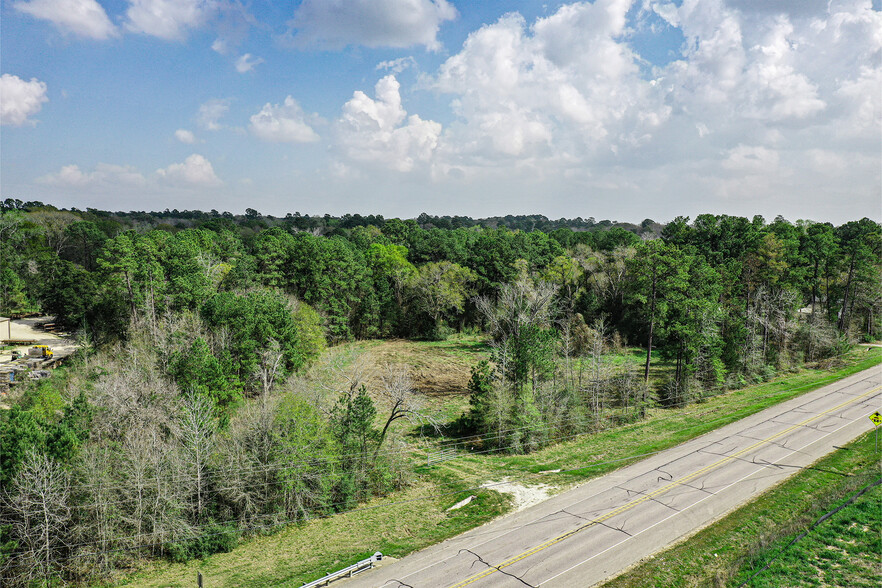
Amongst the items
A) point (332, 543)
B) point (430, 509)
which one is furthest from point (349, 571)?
point (430, 509)

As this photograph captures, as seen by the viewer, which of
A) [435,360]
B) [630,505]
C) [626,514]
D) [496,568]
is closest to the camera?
[496,568]

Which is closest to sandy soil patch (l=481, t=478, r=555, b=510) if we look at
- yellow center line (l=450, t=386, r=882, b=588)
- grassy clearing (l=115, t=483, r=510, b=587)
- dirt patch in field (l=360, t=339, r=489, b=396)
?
grassy clearing (l=115, t=483, r=510, b=587)

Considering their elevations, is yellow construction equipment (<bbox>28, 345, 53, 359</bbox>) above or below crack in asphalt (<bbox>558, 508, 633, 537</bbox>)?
above

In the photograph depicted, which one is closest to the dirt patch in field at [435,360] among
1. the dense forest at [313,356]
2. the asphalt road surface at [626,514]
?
the dense forest at [313,356]

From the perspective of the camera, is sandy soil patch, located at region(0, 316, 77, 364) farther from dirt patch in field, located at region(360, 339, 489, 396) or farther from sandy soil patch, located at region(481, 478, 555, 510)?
sandy soil patch, located at region(481, 478, 555, 510)

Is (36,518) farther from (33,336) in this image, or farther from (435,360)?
(33,336)

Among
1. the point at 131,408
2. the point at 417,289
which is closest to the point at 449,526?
the point at 131,408

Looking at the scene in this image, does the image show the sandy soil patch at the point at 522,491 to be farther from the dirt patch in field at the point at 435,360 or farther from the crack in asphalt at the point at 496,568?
the dirt patch in field at the point at 435,360
